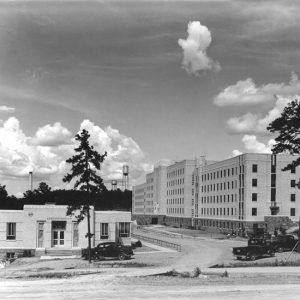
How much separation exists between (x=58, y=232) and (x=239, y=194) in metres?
48.2

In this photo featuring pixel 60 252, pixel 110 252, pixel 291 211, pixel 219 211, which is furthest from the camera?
pixel 219 211

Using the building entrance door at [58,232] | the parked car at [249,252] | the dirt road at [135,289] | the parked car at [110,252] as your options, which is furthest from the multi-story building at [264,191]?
the dirt road at [135,289]

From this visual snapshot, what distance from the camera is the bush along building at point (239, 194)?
8444 cm

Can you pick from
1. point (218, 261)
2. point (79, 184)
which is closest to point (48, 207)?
point (79, 184)

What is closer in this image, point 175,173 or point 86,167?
point 86,167

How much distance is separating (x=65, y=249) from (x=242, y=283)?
2333 centimetres

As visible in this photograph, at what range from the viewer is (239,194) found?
287 feet

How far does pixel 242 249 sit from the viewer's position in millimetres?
41094

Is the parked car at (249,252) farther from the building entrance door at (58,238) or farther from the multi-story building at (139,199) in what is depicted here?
the multi-story building at (139,199)

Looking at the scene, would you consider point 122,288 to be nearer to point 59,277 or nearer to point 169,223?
point 59,277

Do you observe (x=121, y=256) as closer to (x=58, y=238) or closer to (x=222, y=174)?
(x=58, y=238)

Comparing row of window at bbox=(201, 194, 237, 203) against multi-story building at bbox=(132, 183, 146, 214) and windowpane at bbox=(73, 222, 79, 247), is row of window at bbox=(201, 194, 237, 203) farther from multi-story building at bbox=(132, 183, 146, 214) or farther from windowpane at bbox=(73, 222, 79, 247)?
multi-story building at bbox=(132, 183, 146, 214)

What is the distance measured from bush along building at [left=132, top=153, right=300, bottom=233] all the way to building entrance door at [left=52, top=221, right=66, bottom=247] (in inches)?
1452

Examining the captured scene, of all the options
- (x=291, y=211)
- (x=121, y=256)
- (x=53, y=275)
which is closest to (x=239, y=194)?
(x=291, y=211)
